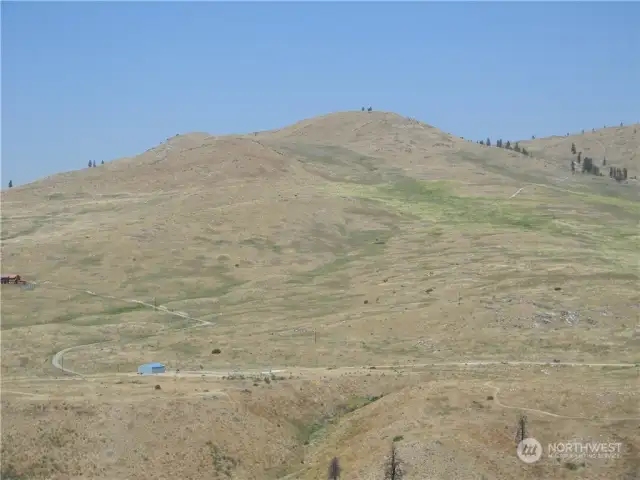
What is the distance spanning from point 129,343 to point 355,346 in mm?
25267

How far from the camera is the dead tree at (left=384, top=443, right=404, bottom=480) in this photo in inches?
1716

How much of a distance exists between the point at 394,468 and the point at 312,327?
46400 mm

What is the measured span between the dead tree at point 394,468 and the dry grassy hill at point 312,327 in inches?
27.2

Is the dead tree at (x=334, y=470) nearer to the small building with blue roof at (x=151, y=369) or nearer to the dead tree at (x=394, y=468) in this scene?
the dead tree at (x=394, y=468)

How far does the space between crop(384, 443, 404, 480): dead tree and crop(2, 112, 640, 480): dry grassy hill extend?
692 millimetres

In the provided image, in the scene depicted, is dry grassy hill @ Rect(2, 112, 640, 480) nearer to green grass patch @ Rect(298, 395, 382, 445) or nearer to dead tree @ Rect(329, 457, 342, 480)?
green grass patch @ Rect(298, 395, 382, 445)

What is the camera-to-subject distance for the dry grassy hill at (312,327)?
48.3 m

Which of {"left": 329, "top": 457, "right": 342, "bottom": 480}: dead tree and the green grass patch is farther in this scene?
the green grass patch

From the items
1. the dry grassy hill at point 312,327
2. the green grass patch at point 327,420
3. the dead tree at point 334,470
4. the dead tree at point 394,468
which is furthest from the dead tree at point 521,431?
the green grass patch at point 327,420

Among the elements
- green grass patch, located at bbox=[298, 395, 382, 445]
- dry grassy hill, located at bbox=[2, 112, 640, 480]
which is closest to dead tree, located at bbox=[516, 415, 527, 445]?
dry grassy hill, located at bbox=[2, 112, 640, 480]

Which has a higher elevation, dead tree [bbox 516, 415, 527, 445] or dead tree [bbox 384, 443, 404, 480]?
dead tree [bbox 516, 415, 527, 445]

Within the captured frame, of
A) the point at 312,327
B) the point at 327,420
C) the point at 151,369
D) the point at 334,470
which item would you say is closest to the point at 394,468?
the point at 334,470

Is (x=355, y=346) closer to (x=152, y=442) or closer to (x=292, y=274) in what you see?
(x=152, y=442)

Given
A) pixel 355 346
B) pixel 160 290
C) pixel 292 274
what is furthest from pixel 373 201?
pixel 355 346
